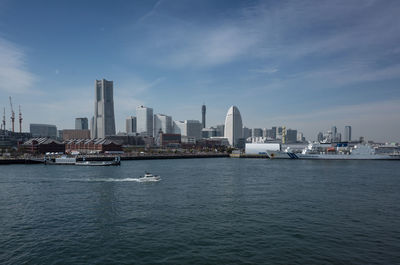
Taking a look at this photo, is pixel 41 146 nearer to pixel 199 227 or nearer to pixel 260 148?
pixel 260 148

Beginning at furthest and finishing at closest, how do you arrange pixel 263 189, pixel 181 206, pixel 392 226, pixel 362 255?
pixel 263 189
pixel 181 206
pixel 392 226
pixel 362 255

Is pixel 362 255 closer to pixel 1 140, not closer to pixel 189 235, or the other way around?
pixel 189 235

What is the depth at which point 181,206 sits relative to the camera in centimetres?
3070

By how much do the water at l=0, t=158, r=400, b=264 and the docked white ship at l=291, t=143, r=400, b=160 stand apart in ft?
270

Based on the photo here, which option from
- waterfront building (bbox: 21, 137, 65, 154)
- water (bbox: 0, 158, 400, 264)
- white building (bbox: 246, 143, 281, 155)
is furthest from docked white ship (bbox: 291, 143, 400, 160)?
waterfront building (bbox: 21, 137, 65, 154)

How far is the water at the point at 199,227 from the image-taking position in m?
17.9

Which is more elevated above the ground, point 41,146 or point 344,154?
point 41,146

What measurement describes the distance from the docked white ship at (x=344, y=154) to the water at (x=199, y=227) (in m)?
82.3

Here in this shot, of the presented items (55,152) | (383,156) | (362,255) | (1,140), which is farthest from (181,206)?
(1,140)

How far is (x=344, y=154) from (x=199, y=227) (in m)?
115

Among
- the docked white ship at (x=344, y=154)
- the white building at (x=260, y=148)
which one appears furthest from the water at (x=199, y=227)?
the white building at (x=260, y=148)

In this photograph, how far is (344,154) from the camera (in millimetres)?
117500

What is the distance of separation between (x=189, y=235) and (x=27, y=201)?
24.5 m

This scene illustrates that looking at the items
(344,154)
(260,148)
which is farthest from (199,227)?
(260,148)
